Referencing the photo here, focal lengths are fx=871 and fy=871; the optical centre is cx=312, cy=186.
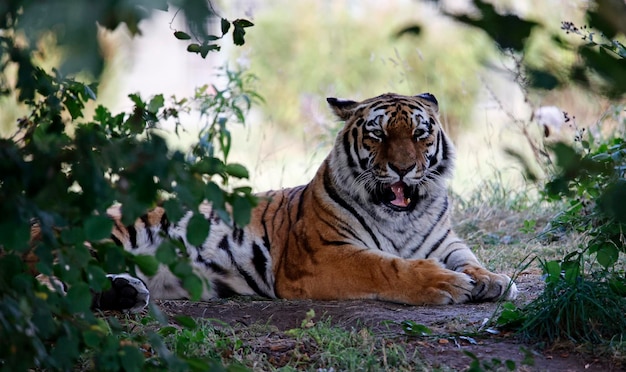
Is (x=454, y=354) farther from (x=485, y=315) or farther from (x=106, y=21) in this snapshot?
(x=106, y=21)

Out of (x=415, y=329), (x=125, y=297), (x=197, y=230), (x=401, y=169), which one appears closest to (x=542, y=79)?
(x=197, y=230)

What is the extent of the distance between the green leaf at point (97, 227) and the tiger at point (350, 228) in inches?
99.9

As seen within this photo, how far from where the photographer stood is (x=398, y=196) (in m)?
4.68

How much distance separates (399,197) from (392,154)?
11.6 inches

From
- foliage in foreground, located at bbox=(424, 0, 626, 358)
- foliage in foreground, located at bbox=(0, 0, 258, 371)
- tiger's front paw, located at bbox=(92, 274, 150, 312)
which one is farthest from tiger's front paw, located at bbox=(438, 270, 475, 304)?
foliage in foreground, located at bbox=(0, 0, 258, 371)

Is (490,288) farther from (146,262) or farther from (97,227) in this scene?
(97,227)

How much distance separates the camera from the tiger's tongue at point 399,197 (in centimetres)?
465

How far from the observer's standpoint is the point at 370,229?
470 cm

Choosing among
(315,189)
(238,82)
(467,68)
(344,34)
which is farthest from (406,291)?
(344,34)

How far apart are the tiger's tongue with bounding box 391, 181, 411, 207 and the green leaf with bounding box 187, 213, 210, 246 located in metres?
2.88

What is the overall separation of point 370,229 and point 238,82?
1820 mm

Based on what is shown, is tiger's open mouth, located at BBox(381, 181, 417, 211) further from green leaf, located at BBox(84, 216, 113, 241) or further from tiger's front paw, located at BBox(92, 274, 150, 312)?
green leaf, located at BBox(84, 216, 113, 241)

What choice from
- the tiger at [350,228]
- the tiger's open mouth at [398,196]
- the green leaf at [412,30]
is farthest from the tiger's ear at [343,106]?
the green leaf at [412,30]

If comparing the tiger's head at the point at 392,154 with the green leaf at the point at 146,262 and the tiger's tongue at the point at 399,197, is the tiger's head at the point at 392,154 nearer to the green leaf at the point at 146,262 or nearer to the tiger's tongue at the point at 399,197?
the tiger's tongue at the point at 399,197
